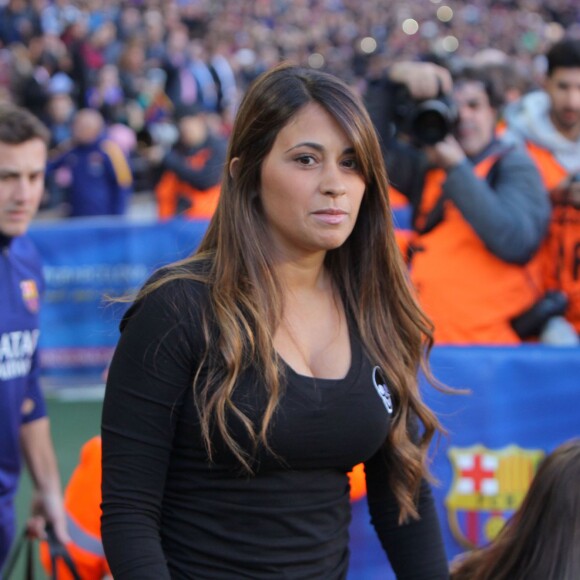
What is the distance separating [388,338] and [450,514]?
1.68 m

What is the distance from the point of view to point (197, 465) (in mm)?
1877

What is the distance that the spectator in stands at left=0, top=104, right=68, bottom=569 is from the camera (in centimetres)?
322

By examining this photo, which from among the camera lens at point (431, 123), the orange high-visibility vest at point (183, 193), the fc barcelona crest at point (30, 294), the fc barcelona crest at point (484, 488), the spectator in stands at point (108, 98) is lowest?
the fc barcelona crest at point (484, 488)

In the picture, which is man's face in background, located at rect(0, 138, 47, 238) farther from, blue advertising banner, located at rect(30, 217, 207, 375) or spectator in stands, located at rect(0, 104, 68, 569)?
blue advertising banner, located at rect(30, 217, 207, 375)

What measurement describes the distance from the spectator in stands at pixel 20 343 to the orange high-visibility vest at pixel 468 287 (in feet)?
5.27

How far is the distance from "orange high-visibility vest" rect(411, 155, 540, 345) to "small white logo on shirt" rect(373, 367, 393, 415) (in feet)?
7.30

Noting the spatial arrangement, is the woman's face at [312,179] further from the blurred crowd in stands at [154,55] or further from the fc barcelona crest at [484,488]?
the blurred crowd in stands at [154,55]

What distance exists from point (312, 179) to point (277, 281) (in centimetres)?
21

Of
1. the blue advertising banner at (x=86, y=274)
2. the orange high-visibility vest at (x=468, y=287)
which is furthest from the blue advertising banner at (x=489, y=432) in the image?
the blue advertising banner at (x=86, y=274)

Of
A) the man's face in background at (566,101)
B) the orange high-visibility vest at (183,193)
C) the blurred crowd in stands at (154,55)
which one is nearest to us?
the man's face in background at (566,101)

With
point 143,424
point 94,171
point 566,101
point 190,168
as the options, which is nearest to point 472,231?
point 566,101

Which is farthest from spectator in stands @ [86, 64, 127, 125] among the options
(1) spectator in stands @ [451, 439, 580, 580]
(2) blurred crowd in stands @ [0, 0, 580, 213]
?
(1) spectator in stands @ [451, 439, 580, 580]

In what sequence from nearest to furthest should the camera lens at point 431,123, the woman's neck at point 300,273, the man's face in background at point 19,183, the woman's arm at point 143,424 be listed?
the woman's arm at point 143,424 < the woman's neck at point 300,273 < the man's face in background at point 19,183 < the camera lens at point 431,123

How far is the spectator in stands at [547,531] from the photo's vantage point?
2129 millimetres
